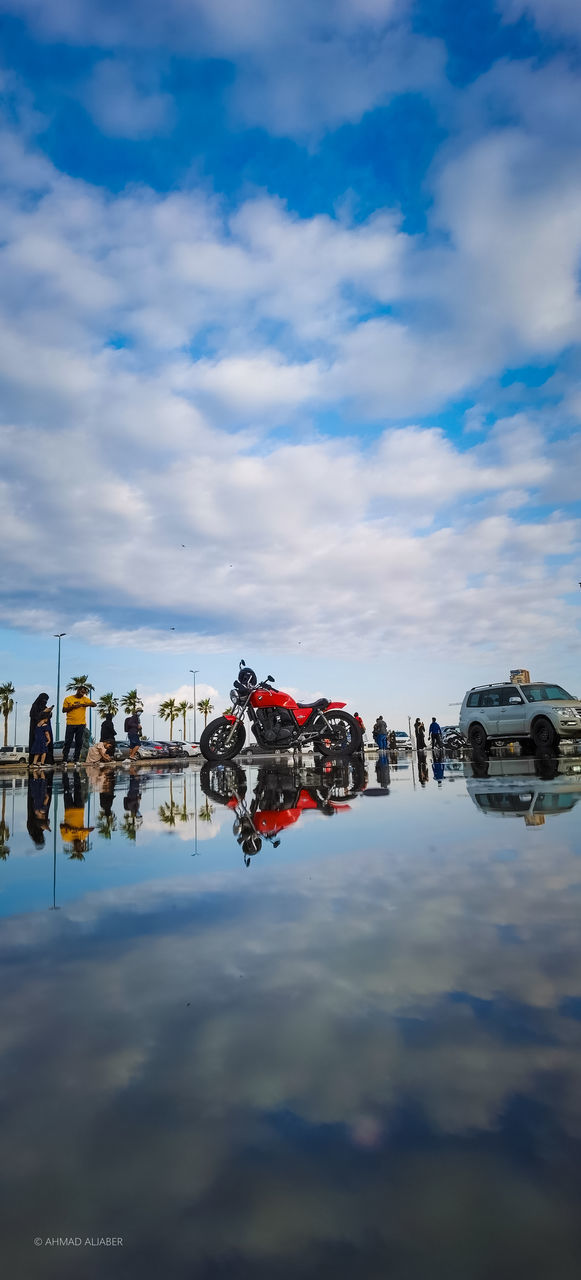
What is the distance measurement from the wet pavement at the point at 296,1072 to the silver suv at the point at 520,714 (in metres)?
11.6

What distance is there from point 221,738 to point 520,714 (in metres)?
7.08

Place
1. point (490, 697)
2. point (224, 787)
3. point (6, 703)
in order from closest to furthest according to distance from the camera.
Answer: point (224, 787), point (490, 697), point (6, 703)

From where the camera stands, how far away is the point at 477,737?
17.3 metres

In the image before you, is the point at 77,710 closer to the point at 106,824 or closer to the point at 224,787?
the point at 224,787

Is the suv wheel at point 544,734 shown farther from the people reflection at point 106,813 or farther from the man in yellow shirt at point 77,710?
the man in yellow shirt at point 77,710

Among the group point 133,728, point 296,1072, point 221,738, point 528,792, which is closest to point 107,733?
point 133,728

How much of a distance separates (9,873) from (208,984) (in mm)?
2279

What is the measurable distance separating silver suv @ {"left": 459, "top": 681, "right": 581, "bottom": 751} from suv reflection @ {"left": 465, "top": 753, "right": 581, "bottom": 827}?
446cm

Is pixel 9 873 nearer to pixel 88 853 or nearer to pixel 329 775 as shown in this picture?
pixel 88 853

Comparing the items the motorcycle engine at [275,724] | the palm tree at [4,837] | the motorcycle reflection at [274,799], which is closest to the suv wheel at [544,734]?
the motorcycle reflection at [274,799]

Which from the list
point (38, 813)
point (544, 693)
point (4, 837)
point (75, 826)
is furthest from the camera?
point (544, 693)

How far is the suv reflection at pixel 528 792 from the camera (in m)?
5.54

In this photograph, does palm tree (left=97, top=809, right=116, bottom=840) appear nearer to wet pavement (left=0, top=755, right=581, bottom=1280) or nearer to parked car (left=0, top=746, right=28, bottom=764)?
wet pavement (left=0, top=755, right=581, bottom=1280)

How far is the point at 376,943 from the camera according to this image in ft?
8.08
